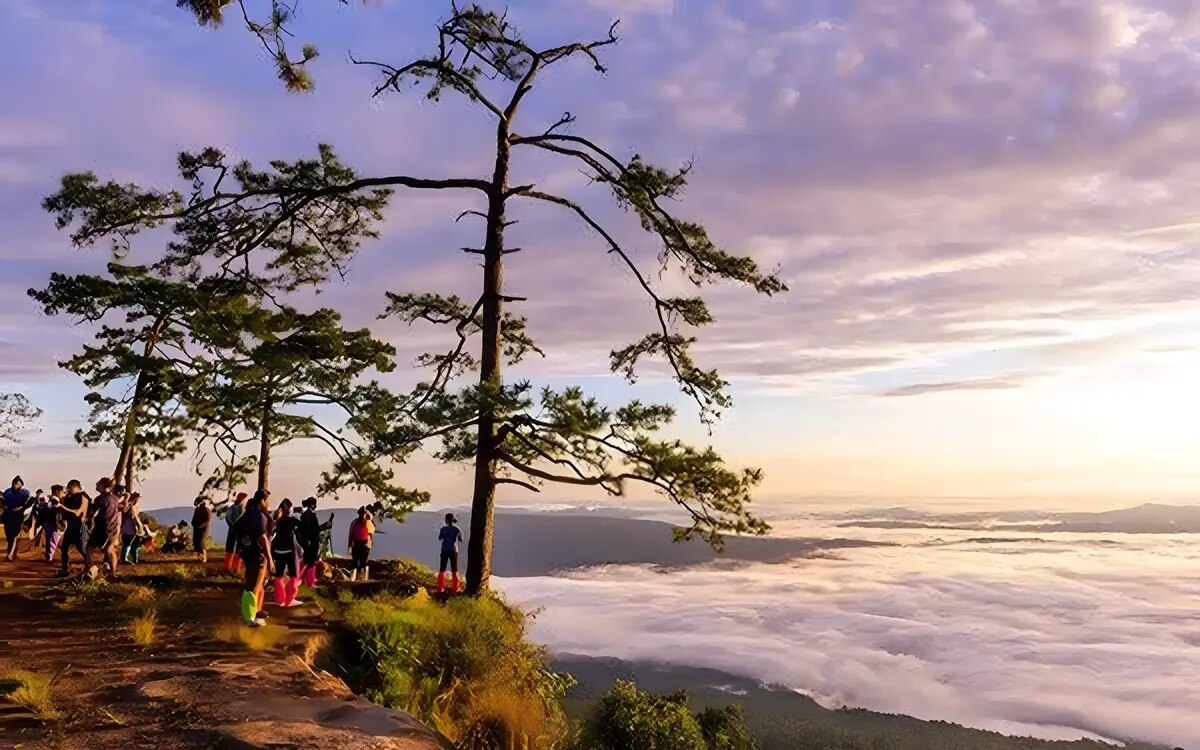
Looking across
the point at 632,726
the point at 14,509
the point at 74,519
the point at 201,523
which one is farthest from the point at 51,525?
the point at 632,726

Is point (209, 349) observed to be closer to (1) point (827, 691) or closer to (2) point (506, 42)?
(2) point (506, 42)

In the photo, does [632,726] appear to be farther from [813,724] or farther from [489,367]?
[813,724]

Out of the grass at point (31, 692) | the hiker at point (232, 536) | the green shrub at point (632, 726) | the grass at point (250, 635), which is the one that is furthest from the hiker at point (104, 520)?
the green shrub at point (632, 726)

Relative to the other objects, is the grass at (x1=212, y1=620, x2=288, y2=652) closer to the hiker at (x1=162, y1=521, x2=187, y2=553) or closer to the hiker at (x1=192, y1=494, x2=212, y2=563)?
the hiker at (x1=192, y1=494, x2=212, y2=563)

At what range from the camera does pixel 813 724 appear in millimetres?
139375

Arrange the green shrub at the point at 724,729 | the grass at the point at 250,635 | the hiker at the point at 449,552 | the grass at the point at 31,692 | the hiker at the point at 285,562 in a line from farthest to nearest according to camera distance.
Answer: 1. the green shrub at the point at 724,729
2. the hiker at the point at 449,552
3. the hiker at the point at 285,562
4. the grass at the point at 250,635
5. the grass at the point at 31,692

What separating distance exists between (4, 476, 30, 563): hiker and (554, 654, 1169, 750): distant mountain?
105 meters

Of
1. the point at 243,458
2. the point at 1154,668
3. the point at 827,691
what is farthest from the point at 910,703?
the point at 243,458

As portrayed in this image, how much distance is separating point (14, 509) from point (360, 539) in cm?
955

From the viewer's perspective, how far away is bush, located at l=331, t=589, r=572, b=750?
40.6 feet

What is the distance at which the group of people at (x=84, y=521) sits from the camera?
53.2 feet

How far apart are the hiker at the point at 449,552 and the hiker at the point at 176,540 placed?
36.2 feet

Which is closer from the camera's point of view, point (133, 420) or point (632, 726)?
point (133, 420)

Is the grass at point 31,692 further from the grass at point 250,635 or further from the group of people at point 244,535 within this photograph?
the group of people at point 244,535
